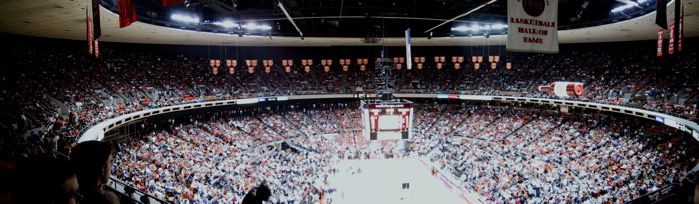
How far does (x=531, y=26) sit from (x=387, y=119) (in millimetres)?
13200

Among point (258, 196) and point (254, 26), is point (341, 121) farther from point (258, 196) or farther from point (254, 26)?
point (258, 196)

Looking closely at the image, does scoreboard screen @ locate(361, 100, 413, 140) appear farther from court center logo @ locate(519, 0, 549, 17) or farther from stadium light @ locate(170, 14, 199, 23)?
court center logo @ locate(519, 0, 549, 17)

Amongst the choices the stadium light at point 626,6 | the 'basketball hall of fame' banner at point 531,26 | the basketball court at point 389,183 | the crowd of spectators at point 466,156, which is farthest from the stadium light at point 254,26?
the 'basketball hall of fame' banner at point 531,26

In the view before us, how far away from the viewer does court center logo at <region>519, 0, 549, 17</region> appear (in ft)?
28.9

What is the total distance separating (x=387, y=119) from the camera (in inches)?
853

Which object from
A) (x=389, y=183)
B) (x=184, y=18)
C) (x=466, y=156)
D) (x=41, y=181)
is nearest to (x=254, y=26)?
(x=184, y=18)

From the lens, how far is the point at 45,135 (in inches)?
440

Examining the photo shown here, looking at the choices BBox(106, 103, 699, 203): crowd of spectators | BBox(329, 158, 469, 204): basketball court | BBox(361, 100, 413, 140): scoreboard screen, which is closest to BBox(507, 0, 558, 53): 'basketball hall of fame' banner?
BBox(106, 103, 699, 203): crowd of spectators

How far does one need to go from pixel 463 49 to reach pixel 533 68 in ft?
26.6

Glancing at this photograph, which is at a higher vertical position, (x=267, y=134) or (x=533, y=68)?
(x=533, y=68)

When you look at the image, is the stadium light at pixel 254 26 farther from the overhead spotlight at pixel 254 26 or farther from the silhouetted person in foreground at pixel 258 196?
the silhouetted person in foreground at pixel 258 196

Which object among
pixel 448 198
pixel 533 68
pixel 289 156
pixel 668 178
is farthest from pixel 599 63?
pixel 289 156

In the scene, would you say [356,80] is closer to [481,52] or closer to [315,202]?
[481,52]

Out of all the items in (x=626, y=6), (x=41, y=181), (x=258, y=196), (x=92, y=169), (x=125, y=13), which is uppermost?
(x=626, y=6)
